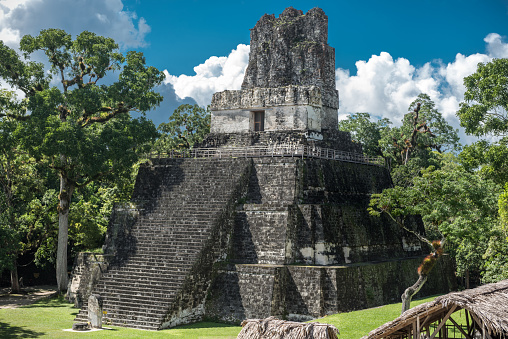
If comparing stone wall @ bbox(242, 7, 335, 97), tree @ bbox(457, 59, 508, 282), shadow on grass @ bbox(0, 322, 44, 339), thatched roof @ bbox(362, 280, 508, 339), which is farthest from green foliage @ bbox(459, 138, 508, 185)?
shadow on grass @ bbox(0, 322, 44, 339)

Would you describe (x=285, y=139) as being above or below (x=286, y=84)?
below

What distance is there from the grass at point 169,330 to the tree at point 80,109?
14.7 feet

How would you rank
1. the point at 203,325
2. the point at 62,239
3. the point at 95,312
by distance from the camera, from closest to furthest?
the point at 95,312 < the point at 203,325 < the point at 62,239

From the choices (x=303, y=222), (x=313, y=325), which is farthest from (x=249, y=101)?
(x=313, y=325)

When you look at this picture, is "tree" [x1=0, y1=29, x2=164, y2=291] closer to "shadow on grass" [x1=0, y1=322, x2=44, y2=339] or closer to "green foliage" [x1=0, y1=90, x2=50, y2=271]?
"green foliage" [x1=0, y1=90, x2=50, y2=271]

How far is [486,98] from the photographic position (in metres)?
17.2

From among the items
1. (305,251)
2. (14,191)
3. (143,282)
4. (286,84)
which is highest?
(286,84)

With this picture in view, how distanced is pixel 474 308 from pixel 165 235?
399 inches

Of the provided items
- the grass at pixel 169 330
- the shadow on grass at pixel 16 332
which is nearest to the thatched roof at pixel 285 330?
the grass at pixel 169 330

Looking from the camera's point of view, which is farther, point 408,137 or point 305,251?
point 408,137

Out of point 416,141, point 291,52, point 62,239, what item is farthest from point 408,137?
point 62,239

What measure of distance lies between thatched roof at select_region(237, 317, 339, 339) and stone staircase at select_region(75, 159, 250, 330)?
5.49 m

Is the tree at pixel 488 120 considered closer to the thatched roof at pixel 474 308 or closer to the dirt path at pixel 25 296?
the thatched roof at pixel 474 308

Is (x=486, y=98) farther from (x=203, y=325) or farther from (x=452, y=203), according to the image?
(x=203, y=325)
